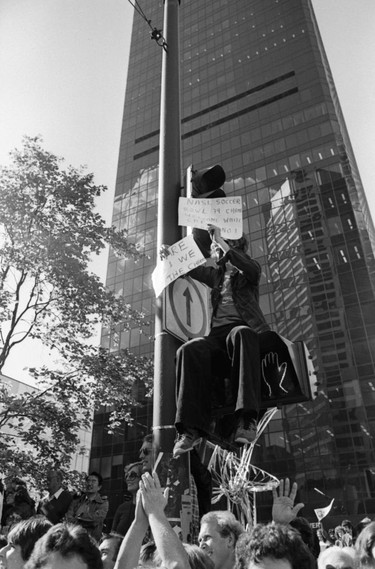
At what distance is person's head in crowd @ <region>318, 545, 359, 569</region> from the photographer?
3.28 meters

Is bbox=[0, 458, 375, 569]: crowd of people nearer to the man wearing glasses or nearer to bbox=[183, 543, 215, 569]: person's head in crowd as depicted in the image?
bbox=[183, 543, 215, 569]: person's head in crowd

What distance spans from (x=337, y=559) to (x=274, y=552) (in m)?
1.58

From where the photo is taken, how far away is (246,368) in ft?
9.55

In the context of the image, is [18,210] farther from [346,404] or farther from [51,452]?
[346,404]

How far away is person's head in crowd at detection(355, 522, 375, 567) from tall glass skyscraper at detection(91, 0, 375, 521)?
79.3 feet

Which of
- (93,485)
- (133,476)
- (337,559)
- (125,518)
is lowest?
(337,559)

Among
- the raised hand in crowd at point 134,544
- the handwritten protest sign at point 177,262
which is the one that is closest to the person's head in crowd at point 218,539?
the raised hand in crowd at point 134,544

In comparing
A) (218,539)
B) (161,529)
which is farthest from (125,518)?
(161,529)

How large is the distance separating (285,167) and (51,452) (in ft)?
147

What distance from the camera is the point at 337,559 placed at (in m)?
3.33

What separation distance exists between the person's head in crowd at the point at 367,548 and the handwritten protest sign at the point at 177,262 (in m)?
1.98

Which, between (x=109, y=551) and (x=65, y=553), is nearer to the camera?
(x=65, y=553)

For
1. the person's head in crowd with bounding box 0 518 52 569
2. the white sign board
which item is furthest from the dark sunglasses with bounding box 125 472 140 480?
the white sign board

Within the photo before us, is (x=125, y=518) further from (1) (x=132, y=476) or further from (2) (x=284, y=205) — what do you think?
(2) (x=284, y=205)
